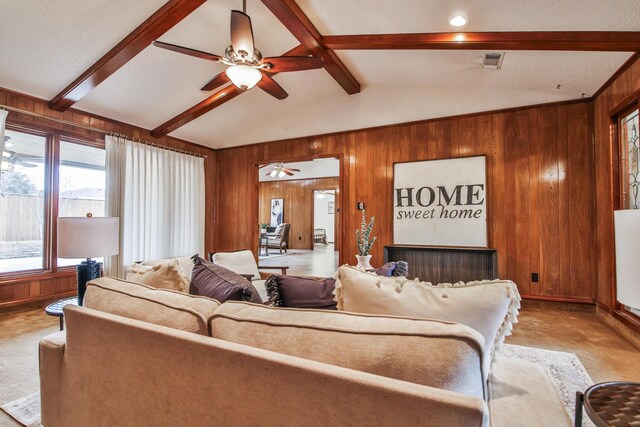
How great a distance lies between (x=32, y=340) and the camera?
2.85 metres

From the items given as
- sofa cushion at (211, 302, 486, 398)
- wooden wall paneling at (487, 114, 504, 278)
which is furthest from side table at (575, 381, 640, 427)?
wooden wall paneling at (487, 114, 504, 278)

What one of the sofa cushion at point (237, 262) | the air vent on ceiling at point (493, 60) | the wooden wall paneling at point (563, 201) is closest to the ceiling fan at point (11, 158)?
the sofa cushion at point (237, 262)

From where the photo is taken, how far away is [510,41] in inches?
108

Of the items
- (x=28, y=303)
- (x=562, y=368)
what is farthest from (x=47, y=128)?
(x=562, y=368)

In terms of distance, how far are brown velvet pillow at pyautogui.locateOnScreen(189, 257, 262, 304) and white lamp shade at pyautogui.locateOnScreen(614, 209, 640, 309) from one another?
4.54 ft

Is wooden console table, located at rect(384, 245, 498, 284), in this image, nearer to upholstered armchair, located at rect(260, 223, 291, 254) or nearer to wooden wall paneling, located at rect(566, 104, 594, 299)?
wooden wall paneling, located at rect(566, 104, 594, 299)

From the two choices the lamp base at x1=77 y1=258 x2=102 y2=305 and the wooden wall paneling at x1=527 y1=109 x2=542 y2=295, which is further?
the wooden wall paneling at x1=527 y1=109 x2=542 y2=295

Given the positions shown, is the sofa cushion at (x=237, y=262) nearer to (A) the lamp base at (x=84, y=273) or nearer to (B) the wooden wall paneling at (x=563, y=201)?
(A) the lamp base at (x=84, y=273)

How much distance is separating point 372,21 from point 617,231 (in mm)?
2537

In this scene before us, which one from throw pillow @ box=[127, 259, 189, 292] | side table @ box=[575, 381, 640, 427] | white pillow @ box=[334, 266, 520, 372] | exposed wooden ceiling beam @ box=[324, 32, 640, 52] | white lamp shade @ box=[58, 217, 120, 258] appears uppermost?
exposed wooden ceiling beam @ box=[324, 32, 640, 52]

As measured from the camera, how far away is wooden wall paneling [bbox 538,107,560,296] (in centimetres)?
377

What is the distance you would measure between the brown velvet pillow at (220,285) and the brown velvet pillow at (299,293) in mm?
80

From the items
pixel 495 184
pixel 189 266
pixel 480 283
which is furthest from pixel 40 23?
pixel 495 184

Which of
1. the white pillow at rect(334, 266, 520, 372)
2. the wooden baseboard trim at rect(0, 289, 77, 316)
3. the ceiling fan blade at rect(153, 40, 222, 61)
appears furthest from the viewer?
the wooden baseboard trim at rect(0, 289, 77, 316)
